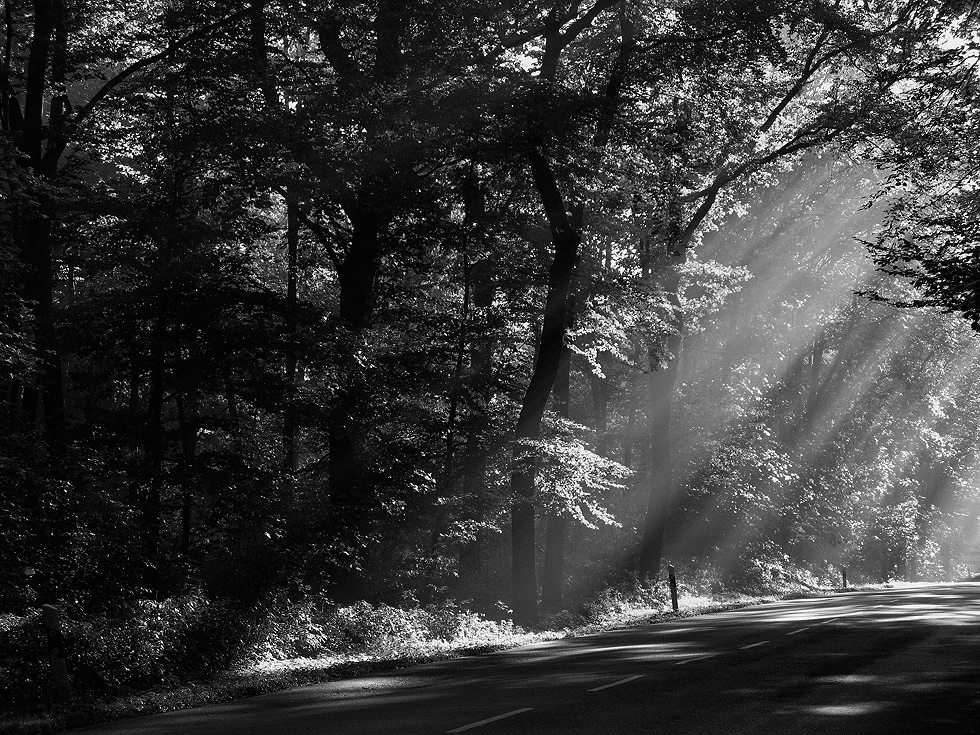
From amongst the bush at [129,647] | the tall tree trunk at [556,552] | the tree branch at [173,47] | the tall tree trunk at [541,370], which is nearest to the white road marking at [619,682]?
the bush at [129,647]

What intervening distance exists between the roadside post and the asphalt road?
51.2 inches

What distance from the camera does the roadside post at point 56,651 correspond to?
1118cm

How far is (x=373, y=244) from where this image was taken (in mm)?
22891

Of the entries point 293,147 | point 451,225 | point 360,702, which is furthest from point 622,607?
point 360,702

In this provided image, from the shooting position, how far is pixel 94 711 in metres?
10.7

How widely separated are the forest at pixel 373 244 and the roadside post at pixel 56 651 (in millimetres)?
1735

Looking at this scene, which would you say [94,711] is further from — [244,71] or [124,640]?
[244,71]

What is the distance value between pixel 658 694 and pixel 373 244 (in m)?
14.2

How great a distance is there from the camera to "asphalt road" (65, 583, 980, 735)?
9.36 metres

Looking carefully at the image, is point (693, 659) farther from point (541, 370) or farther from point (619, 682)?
point (541, 370)

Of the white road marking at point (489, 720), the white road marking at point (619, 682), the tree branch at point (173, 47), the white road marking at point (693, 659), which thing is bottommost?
the white road marking at point (693, 659)

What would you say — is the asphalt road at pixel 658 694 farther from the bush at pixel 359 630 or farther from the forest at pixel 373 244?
the forest at pixel 373 244

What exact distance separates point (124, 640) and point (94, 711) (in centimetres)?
179

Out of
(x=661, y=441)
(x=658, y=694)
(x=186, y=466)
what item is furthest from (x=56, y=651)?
(x=661, y=441)
